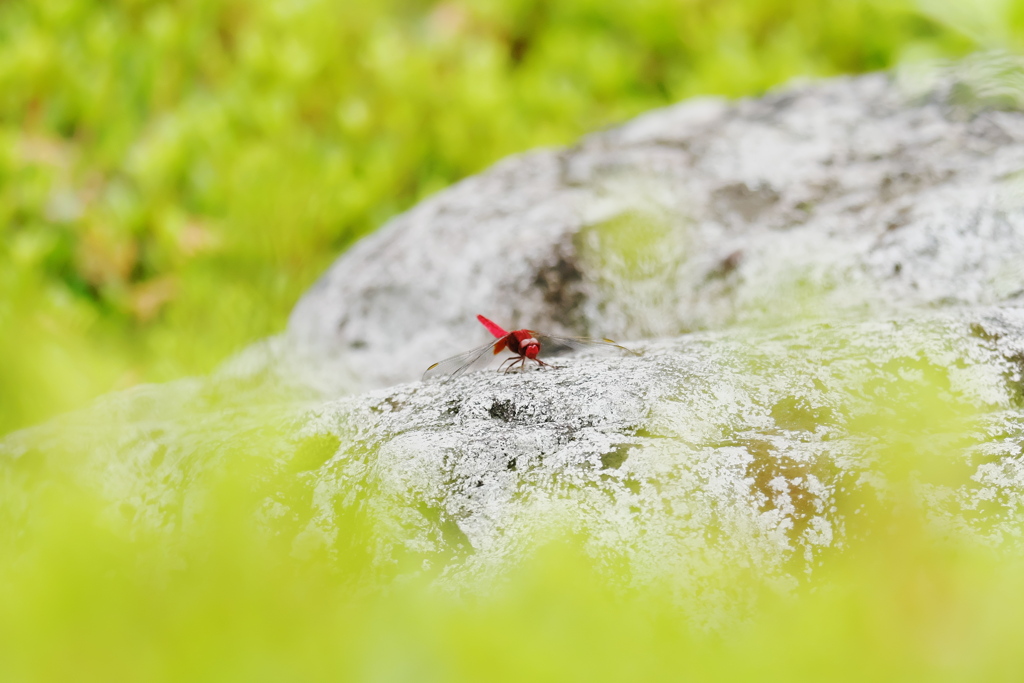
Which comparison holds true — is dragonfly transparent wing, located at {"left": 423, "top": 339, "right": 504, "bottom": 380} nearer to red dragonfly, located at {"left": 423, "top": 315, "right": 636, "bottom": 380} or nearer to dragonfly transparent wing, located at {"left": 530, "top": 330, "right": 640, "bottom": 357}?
red dragonfly, located at {"left": 423, "top": 315, "right": 636, "bottom": 380}

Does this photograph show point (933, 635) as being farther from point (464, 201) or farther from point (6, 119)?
point (6, 119)

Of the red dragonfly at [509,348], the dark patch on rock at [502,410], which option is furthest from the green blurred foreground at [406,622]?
the red dragonfly at [509,348]

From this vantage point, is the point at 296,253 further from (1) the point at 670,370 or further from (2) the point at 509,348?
(1) the point at 670,370

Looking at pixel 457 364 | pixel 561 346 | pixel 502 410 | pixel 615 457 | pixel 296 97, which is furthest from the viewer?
pixel 296 97

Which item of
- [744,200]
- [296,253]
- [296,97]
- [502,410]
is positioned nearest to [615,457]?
[502,410]

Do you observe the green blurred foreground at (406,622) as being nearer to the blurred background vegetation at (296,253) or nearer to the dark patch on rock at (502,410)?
the blurred background vegetation at (296,253)

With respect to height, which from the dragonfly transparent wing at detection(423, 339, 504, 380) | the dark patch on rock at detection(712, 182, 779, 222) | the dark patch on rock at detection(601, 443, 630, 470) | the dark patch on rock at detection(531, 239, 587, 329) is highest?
the dark patch on rock at detection(712, 182, 779, 222)

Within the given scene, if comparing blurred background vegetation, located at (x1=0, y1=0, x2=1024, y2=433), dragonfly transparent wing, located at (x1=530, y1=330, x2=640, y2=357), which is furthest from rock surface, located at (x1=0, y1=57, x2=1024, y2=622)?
blurred background vegetation, located at (x1=0, y1=0, x2=1024, y2=433)
